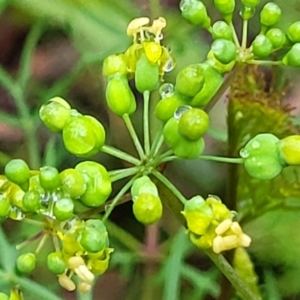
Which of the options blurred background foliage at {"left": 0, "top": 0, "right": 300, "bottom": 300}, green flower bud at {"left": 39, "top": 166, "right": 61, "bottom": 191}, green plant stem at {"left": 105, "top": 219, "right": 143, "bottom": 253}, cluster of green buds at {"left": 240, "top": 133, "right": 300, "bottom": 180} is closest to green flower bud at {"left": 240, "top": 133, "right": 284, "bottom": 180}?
cluster of green buds at {"left": 240, "top": 133, "right": 300, "bottom": 180}

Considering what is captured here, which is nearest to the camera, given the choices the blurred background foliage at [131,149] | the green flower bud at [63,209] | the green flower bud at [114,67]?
the green flower bud at [63,209]

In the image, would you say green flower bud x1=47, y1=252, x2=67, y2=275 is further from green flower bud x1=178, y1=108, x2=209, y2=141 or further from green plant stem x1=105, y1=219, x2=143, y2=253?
green plant stem x1=105, y1=219, x2=143, y2=253

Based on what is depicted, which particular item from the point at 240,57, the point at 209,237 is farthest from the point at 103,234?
the point at 240,57

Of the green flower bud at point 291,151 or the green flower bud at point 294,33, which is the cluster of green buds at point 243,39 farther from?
the green flower bud at point 291,151

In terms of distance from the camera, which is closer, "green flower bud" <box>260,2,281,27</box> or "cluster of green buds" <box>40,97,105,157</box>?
"cluster of green buds" <box>40,97,105,157</box>

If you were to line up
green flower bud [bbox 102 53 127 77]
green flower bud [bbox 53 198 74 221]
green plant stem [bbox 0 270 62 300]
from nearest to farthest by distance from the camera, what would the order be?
green flower bud [bbox 53 198 74 221] < green flower bud [bbox 102 53 127 77] < green plant stem [bbox 0 270 62 300]

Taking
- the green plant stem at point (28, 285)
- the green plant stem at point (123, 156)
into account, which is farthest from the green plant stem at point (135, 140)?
the green plant stem at point (28, 285)
